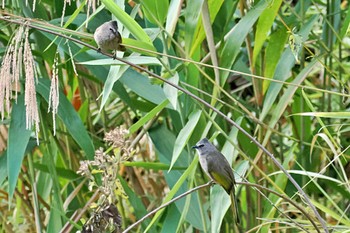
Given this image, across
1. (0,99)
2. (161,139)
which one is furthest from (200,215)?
(0,99)

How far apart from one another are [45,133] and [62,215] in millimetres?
252

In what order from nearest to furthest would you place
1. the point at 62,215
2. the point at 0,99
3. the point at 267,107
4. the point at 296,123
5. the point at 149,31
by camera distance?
the point at 0,99
the point at 149,31
the point at 267,107
the point at 62,215
the point at 296,123

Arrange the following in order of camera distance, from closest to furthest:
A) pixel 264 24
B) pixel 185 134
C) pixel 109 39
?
pixel 109 39 → pixel 185 134 → pixel 264 24

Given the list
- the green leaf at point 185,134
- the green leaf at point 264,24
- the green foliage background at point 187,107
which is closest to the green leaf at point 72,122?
the green foliage background at point 187,107

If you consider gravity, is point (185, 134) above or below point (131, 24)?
below

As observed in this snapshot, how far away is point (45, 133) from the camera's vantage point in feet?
7.66

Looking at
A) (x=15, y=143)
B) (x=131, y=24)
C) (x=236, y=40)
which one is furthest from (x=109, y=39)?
(x=15, y=143)

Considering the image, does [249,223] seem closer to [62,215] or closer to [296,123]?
[296,123]

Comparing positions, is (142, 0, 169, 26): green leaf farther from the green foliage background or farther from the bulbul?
the bulbul

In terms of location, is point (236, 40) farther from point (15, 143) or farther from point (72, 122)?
point (15, 143)

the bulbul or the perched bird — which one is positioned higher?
the perched bird

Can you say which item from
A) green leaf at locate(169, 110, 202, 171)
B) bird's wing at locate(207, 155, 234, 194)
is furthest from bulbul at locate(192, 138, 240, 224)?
green leaf at locate(169, 110, 202, 171)

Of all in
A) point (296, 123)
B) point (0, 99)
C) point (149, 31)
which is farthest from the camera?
point (296, 123)

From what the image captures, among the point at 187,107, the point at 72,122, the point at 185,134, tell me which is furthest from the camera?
the point at 72,122
